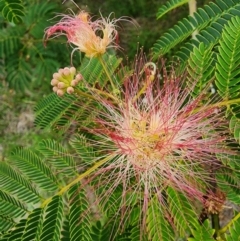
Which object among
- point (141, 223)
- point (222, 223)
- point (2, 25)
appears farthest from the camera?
point (222, 223)

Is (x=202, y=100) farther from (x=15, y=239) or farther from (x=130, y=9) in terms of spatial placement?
(x=130, y=9)

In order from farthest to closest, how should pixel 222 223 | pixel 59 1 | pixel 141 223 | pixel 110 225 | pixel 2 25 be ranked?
1. pixel 59 1
2. pixel 222 223
3. pixel 2 25
4. pixel 110 225
5. pixel 141 223

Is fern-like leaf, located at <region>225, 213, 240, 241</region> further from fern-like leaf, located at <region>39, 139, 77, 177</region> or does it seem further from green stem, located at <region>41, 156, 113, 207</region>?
fern-like leaf, located at <region>39, 139, 77, 177</region>

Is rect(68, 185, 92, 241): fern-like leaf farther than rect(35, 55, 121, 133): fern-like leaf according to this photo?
No

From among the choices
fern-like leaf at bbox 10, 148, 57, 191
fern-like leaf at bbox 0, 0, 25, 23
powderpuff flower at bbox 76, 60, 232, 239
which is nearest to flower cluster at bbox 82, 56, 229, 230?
powderpuff flower at bbox 76, 60, 232, 239

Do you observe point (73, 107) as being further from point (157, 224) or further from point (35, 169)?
point (157, 224)

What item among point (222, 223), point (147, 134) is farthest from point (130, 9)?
point (147, 134)

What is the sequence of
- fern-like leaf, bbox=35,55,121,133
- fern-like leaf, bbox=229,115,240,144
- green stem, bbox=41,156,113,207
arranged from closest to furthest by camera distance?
fern-like leaf, bbox=229,115,240,144 → green stem, bbox=41,156,113,207 → fern-like leaf, bbox=35,55,121,133
